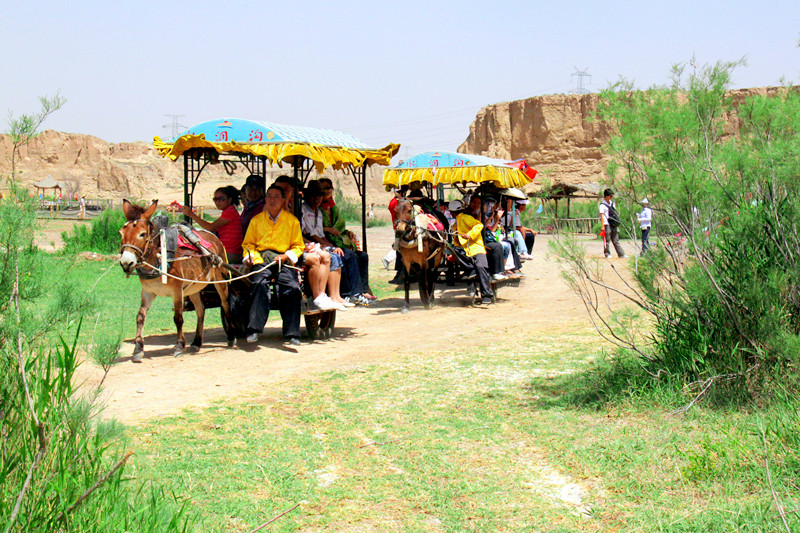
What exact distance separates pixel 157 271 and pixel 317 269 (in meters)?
1.94

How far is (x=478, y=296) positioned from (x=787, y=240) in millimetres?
8212

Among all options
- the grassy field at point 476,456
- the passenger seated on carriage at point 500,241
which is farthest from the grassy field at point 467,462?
the passenger seated on carriage at point 500,241

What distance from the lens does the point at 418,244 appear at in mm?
11672

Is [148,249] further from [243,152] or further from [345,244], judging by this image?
[345,244]

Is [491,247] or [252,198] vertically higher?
[252,198]

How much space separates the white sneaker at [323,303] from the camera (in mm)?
9047

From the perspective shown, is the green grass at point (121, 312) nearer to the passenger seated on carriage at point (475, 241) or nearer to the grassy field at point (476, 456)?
the grassy field at point (476, 456)

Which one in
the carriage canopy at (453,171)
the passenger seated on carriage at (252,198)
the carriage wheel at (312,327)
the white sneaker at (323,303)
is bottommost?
the carriage wheel at (312,327)

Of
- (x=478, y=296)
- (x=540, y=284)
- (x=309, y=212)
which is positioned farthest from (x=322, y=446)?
(x=540, y=284)

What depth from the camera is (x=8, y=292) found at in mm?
3711

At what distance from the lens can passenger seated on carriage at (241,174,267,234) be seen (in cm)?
939

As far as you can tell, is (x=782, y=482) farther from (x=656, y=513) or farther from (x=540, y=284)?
(x=540, y=284)

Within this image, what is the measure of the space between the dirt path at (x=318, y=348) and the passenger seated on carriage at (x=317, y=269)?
1.87ft

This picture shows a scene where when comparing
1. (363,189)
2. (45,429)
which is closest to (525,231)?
(363,189)
